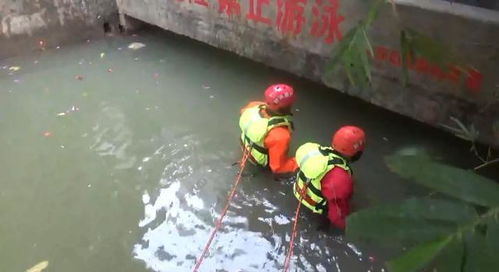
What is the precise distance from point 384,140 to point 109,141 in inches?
109

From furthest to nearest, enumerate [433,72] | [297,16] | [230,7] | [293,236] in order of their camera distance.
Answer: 1. [230,7]
2. [297,16]
3. [433,72]
4. [293,236]

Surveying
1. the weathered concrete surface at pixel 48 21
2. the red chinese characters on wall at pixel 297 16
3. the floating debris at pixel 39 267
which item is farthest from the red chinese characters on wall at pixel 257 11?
the floating debris at pixel 39 267

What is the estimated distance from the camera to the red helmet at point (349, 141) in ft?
11.5

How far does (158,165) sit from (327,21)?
6.98 feet

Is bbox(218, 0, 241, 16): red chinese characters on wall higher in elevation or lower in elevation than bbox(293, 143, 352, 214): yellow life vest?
higher

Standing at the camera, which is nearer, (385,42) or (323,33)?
(385,42)

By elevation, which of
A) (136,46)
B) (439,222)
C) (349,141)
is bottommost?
(136,46)

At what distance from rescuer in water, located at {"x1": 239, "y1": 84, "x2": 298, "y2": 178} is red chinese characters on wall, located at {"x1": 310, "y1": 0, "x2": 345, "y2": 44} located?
42.8 inches

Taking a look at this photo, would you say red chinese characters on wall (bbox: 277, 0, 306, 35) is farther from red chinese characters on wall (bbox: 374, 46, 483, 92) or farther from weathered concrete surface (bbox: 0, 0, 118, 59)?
weathered concrete surface (bbox: 0, 0, 118, 59)

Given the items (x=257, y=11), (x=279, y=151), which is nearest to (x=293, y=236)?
(x=279, y=151)

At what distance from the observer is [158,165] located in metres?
4.73

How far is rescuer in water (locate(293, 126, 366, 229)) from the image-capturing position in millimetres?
3490

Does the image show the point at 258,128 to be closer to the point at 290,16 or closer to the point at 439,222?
the point at 290,16

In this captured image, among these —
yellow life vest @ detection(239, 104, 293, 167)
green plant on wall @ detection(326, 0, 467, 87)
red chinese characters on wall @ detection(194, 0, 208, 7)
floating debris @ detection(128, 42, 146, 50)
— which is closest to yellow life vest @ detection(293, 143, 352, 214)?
yellow life vest @ detection(239, 104, 293, 167)
